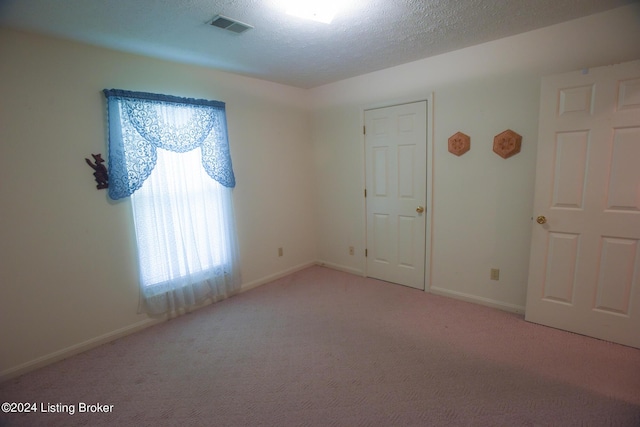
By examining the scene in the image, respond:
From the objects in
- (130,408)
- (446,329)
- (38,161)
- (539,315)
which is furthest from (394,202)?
(38,161)

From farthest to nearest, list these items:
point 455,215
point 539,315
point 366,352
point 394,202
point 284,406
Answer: point 394,202 → point 455,215 → point 539,315 → point 366,352 → point 284,406

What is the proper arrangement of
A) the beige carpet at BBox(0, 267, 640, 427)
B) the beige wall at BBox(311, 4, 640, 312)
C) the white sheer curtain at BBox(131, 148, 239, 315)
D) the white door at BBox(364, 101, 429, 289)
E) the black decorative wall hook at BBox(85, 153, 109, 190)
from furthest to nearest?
the white door at BBox(364, 101, 429, 289)
the white sheer curtain at BBox(131, 148, 239, 315)
the black decorative wall hook at BBox(85, 153, 109, 190)
the beige wall at BBox(311, 4, 640, 312)
the beige carpet at BBox(0, 267, 640, 427)

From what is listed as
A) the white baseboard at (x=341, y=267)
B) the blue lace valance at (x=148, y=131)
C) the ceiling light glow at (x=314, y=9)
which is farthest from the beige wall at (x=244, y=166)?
the ceiling light glow at (x=314, y=9)

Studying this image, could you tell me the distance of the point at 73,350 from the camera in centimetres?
244

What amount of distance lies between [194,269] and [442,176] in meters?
2.62

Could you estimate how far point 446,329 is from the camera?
2.61 meters

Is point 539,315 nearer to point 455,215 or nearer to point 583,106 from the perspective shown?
point 455,215

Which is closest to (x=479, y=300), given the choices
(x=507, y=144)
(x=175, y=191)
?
(x=507, y=144)

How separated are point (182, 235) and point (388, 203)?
2180 millimetres

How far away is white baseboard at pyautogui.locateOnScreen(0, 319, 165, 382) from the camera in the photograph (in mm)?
2195

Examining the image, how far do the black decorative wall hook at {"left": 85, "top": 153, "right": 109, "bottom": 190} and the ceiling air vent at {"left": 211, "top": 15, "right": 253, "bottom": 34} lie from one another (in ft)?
4.53

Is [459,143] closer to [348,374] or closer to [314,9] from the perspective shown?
[314,9]

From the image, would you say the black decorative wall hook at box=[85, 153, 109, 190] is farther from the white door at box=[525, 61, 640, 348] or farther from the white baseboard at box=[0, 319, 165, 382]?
the white door at box=[525, 61, 640, 348]

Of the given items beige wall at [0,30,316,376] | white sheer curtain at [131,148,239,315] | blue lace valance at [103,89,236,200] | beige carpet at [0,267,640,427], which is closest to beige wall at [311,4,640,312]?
beige carpet at [0,267,640,427]
